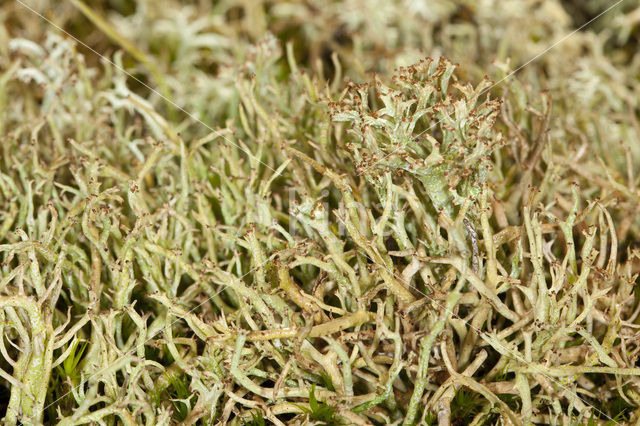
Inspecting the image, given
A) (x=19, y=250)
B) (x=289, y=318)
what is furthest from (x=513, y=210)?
(x=19, y=250)

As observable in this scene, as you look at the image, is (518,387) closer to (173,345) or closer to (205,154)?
(173,345)

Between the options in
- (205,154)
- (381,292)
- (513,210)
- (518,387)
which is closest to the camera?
(518,387)

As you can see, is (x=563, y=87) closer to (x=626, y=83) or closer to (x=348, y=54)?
(x=626, y=83)

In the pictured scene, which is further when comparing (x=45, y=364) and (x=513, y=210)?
(x=513, y=210)

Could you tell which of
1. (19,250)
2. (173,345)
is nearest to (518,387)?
(173,345)

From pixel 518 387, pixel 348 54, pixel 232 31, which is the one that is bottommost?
pixel 518 387

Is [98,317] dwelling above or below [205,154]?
below

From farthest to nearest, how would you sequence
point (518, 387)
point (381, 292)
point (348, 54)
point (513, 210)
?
point (348, 54), point (513, 210), point (381, 292), point (518, 387)

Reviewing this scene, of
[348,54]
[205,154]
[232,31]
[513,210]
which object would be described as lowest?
[513,210]

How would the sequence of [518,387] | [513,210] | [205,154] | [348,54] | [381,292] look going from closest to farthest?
[518,387], [381,292], [513,210], [205,154], [348,54]
